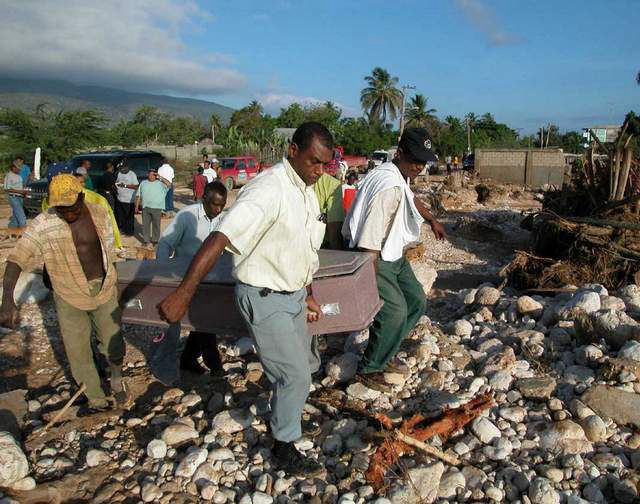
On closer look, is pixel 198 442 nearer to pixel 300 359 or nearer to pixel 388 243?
pixel 300 359

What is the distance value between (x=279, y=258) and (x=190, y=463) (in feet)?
3.83

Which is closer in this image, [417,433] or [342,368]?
[417,433]

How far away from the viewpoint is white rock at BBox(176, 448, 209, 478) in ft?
8.66

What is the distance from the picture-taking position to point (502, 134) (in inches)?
2311

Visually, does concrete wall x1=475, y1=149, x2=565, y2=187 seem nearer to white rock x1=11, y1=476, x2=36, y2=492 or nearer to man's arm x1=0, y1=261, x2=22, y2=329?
man's arm x1=0, y1=261, x2=22, y2=329

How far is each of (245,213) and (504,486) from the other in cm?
171

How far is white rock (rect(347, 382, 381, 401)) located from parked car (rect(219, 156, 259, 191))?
671 inches

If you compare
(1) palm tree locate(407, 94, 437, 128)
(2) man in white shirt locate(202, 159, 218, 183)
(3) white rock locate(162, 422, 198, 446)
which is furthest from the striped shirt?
(1) palm tree locate(407, 94, 437, 128)

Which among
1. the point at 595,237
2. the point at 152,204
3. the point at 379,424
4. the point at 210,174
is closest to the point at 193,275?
the point at 379,424

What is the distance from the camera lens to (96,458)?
279 cm

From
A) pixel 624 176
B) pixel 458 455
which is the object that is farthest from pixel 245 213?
pixel 624 176

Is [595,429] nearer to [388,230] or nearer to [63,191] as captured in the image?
[388,230]

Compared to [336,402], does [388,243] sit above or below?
above

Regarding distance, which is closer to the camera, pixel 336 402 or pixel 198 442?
pixel 198 442
